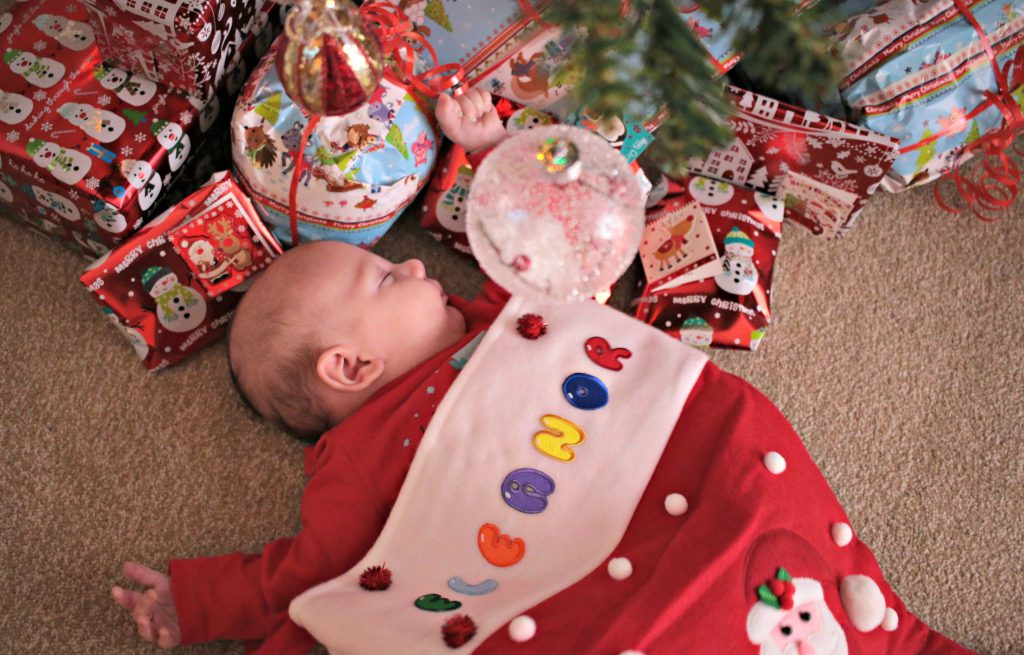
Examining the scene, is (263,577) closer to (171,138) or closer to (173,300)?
(173,300)

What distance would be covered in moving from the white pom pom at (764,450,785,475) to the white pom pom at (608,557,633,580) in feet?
0.62

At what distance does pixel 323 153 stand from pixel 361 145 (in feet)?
0.16

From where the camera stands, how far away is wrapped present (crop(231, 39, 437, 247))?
1.09 m

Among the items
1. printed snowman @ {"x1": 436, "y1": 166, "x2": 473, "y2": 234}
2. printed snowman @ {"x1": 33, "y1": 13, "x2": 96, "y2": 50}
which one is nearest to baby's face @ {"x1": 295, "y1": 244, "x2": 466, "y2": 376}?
printed snowman @ {"x1": 436, "y1": 166, "x2": 473, "y2": 234}

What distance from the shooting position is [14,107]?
3.67ft

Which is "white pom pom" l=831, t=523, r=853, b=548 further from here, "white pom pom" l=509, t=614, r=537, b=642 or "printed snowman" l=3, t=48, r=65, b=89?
"printed snowman" l=3, t=48, r=65, b=89

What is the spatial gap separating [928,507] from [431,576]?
2.23ft

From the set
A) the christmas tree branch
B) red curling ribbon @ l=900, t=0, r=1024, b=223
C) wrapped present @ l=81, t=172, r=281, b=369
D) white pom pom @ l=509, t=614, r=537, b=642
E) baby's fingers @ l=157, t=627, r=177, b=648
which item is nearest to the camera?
the christmas tree branch

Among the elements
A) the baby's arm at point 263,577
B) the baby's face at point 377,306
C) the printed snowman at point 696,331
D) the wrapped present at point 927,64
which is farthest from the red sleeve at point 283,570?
the wrapped present at point 927,64

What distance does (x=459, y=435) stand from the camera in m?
1.01

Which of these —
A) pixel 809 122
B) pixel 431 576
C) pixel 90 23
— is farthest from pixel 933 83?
pixel 90 23

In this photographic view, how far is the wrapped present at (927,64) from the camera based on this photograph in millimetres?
1203

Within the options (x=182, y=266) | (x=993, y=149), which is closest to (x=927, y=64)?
(x=993, y=149)

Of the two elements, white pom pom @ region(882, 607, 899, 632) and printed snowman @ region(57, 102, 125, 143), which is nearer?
white pom pom @ region(882, 607, 899, 632)
